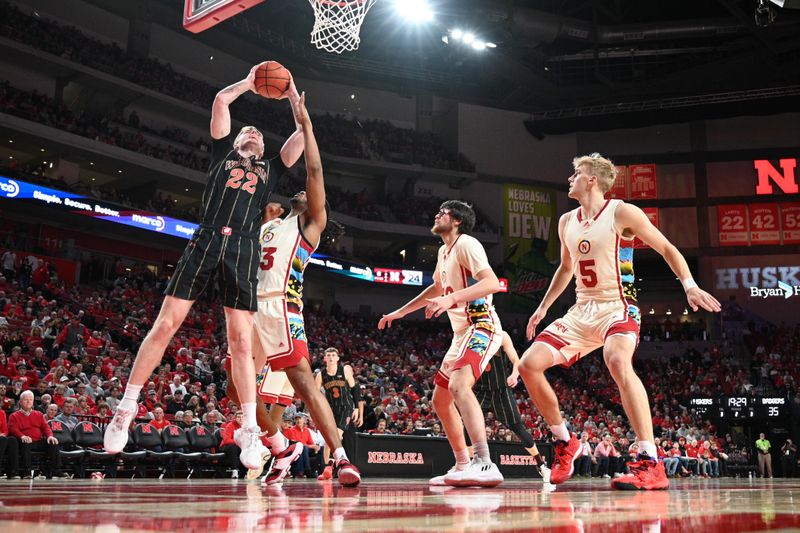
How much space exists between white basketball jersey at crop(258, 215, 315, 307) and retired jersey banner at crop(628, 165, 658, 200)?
3198cm

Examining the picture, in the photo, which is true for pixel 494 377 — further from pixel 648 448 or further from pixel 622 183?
pixel 622 183

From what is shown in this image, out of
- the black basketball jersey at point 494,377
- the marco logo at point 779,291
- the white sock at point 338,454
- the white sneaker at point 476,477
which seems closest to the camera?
the white sock at point 338,454

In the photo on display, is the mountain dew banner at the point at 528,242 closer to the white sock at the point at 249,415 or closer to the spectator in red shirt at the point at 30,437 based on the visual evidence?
the spectator in red shirt at the point at 30,437

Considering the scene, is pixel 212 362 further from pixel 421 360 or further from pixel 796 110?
pixel 796 110

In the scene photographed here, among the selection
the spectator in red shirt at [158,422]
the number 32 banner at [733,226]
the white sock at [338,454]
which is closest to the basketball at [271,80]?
the white sock at [338,454]

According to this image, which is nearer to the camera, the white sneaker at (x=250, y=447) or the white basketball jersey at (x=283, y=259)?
the white sneaker at (x=250, y=447)

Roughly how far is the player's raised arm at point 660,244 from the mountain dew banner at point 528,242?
28.7 m

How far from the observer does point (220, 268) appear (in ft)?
14.2

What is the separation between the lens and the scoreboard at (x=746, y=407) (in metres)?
23.8

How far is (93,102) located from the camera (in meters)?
27.1

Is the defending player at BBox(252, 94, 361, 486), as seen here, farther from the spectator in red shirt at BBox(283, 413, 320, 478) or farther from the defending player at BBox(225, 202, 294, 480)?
the spectator in red shirt at BBox(283, 413, 320, 478)

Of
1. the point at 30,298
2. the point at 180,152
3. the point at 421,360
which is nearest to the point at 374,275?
the point at 421,360

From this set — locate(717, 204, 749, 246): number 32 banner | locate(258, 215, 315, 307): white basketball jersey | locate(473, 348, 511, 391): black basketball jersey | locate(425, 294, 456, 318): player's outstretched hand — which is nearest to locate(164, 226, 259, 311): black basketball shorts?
locate(258, 215, 315, 307): white basketball jersey

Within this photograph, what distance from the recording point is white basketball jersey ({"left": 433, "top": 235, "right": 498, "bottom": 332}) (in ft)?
18.8
